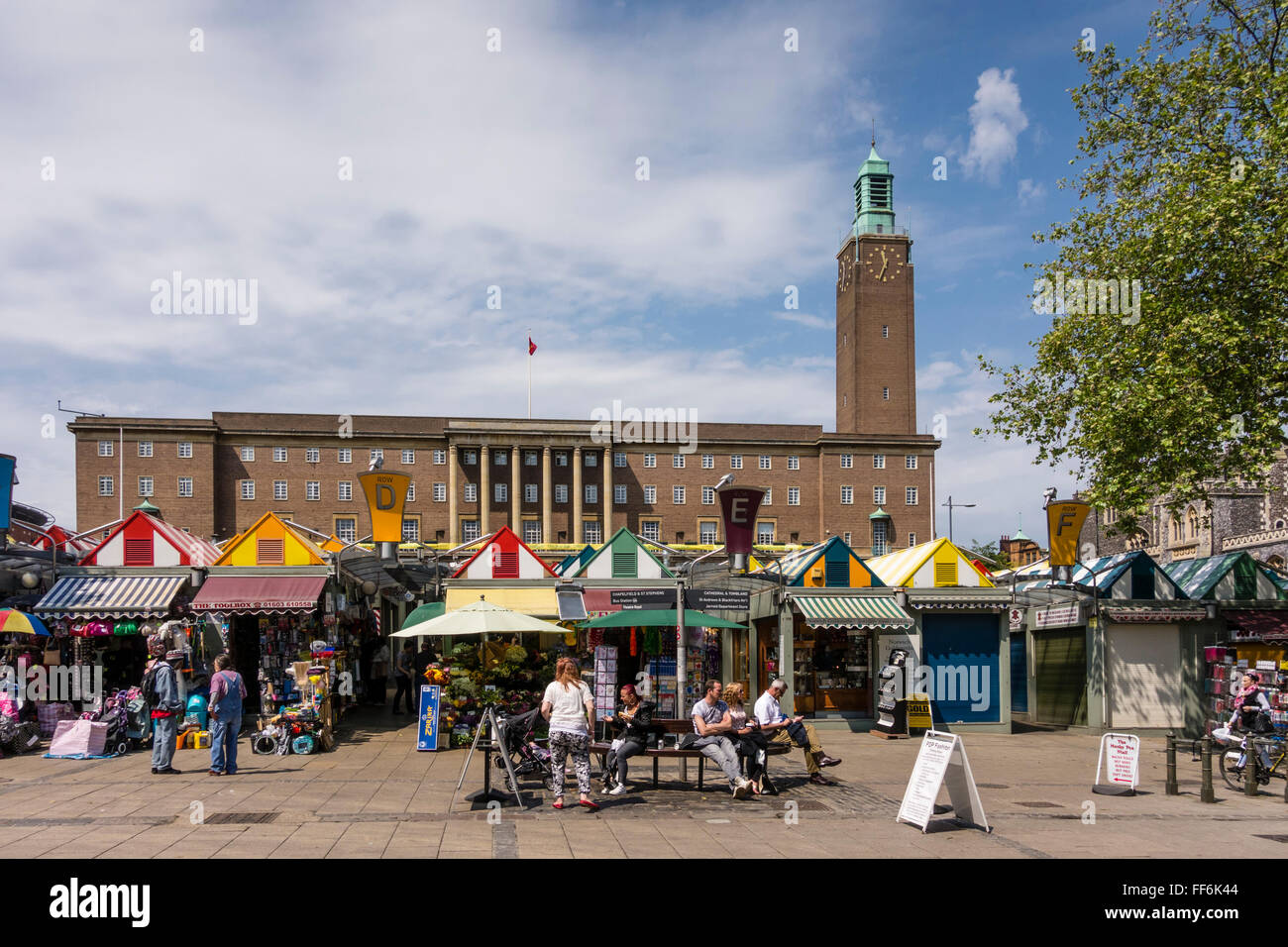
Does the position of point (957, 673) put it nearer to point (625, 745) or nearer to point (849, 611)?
point (849, 611)

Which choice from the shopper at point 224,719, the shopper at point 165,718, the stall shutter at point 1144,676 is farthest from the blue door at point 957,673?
the shopper at point 165,718

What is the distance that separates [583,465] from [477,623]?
81257 millimetres

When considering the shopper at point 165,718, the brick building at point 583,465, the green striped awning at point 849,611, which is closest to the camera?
the shopper at point 165,718

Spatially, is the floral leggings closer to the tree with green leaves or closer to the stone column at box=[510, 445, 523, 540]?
the tree with green leaves

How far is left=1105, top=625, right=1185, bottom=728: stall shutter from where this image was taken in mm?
23797

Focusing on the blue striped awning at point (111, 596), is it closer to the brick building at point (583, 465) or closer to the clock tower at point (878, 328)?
the brick building at point (583, 465)

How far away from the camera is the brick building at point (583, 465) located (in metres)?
90.4

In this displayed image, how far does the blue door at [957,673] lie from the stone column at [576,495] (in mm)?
71034

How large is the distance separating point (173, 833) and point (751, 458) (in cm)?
8912

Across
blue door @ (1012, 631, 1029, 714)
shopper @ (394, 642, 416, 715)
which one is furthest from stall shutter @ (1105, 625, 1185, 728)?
shopper @ (394, 642, 416, 715)

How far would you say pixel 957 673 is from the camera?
2408 centimetres

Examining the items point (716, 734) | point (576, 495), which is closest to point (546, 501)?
point (576, 495)

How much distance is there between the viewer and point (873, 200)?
102 metres

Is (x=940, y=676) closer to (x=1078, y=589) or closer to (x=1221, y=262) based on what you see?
(x=1078, y=589)
